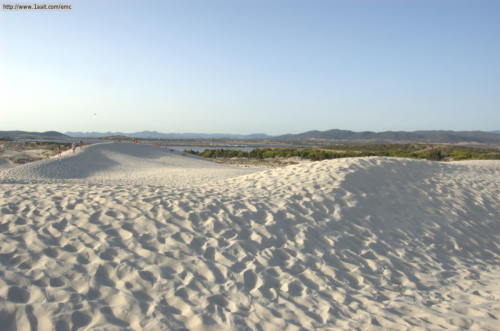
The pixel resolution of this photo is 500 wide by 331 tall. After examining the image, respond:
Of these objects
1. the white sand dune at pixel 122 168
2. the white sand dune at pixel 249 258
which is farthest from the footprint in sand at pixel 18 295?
the white sand dune at pixel 122 168

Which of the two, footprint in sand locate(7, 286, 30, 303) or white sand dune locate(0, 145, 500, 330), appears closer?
footprint in sand locate(7, 286, 30, 303)

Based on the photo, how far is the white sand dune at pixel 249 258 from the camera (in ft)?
13.0

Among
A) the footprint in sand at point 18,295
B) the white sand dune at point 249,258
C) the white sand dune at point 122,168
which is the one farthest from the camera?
the white sand dune at point 122,168

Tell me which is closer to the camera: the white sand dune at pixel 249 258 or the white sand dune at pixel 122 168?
the white sand dune at pixel 249 258

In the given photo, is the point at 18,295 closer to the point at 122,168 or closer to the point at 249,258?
Result: the point at 249,258

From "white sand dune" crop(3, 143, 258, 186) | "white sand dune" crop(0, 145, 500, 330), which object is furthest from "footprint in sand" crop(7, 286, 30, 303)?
"white sand dune" crop(3, 143, 258, 186)

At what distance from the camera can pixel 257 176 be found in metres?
10.9

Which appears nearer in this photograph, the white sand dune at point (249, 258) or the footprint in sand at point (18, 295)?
the footprint in sand at point (18, 295)

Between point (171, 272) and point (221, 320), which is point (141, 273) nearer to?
point (171, 272)

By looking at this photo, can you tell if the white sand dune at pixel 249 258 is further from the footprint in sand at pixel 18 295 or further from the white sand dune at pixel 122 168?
the white sand dune at pixel 122 168

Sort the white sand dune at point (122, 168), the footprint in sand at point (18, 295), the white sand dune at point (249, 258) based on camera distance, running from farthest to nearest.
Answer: the white sand dune at point (122, 168) → the white sand dune at point (249, 258) → the footprint in sand at point (18, 295)

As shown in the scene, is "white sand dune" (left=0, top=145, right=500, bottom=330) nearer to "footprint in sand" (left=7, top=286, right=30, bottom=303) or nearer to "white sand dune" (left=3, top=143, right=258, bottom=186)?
"footprint in sand" (left=7, top=286, right=30, bottom=303)

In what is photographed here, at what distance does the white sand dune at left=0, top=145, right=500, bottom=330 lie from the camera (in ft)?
13.0

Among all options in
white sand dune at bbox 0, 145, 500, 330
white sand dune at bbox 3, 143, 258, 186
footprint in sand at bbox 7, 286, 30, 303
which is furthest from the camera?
white sand dune at bbox 3, 143, 258, 186
